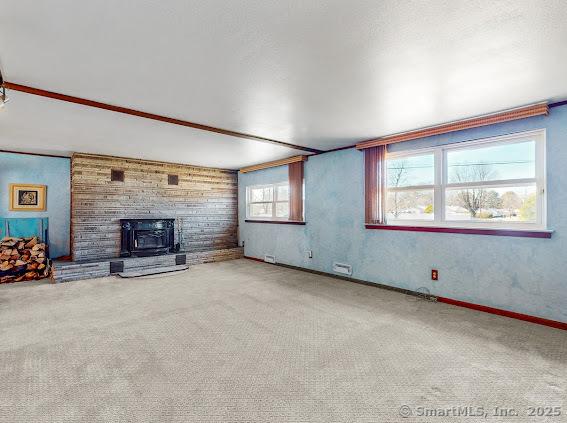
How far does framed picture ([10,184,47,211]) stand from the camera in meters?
5.41

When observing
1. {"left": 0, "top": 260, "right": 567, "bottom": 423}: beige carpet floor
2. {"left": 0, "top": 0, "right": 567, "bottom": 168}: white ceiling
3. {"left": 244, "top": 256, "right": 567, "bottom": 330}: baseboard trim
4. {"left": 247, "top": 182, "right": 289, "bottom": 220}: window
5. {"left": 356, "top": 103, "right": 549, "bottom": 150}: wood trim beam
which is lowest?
{"left": 0, "top": 260, "right": 567, "bottom": 423}: beige carpet floor

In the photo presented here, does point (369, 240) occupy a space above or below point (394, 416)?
above

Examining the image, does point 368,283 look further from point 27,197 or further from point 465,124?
point 27,197

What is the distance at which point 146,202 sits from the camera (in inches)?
250

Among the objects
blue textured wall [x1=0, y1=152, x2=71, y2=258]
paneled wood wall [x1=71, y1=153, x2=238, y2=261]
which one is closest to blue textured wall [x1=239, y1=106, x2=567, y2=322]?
paneled wood wall [x1=71, y1=153, x2=238, y2=261]

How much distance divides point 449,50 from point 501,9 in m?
0.43

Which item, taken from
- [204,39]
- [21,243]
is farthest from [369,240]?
[21,243]

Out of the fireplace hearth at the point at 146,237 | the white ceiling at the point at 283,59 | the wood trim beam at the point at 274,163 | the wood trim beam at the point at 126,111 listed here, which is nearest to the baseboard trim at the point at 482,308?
the white ceiling at the point at 283,59

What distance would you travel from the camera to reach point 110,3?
159cm

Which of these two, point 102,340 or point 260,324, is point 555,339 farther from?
point 102,340

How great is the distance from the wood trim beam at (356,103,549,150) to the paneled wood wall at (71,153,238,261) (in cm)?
420

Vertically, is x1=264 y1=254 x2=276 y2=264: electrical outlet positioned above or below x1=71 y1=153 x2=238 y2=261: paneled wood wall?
below

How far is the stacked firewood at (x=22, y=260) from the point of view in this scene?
499cm

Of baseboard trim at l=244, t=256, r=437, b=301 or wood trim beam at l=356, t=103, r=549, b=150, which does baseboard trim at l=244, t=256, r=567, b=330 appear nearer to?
baseboard trim at l=244, t=256, r=437, b=301
